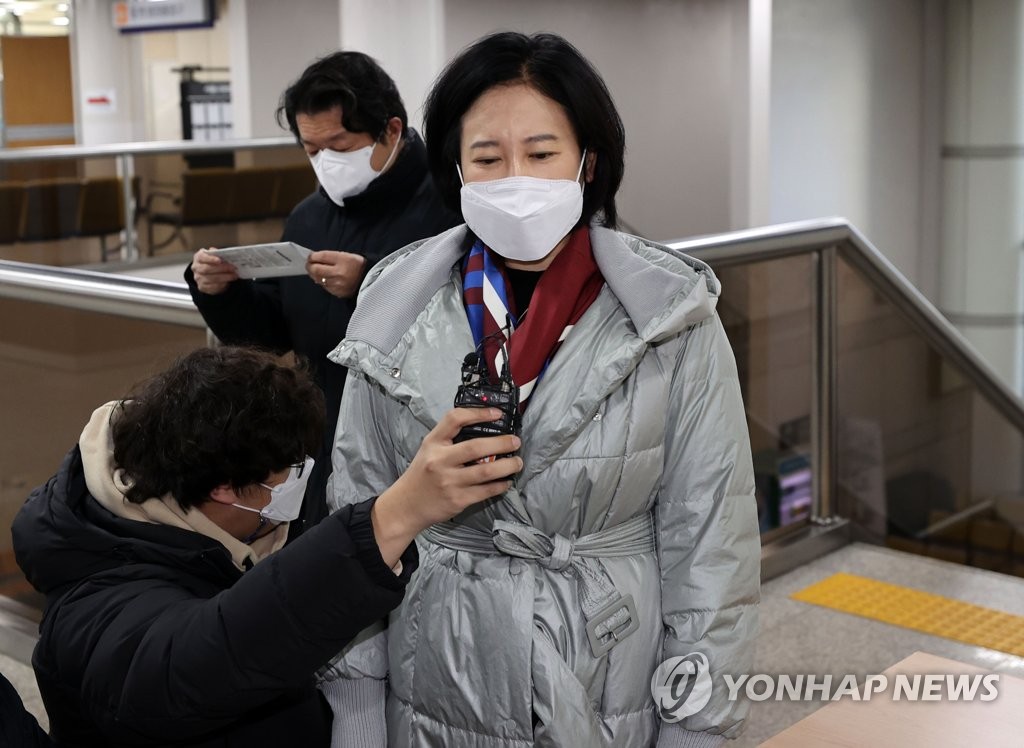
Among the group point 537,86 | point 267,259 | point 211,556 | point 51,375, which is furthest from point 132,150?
point 211,556

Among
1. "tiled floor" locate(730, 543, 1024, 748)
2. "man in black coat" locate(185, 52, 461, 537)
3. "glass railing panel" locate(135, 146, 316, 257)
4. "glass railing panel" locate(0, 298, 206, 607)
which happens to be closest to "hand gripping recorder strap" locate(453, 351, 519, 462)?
"man in black coat" locate(185, 52, 461, 537)

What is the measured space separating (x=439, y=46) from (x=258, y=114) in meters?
5.76

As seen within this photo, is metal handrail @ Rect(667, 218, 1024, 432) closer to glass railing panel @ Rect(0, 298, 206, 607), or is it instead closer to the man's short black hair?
the man's short black hair

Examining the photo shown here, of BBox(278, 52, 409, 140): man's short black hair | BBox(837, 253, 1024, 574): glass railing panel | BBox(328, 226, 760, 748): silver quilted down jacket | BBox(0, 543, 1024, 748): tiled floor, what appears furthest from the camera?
BBox(837, 253, 1024, 574): glass railing panel

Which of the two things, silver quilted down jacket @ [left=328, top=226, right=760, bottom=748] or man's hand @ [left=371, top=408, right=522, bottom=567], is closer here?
man's hand @ [left=371, top=408, right=522, bottom=567]

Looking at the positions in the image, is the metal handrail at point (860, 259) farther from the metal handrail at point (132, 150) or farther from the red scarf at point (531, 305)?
the metal handrail at point (132, 150)

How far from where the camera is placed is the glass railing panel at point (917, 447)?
4.57 m

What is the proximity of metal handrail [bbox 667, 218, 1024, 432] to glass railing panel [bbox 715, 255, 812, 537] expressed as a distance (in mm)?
77

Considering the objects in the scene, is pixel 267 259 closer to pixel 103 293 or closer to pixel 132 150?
pixel 103 293

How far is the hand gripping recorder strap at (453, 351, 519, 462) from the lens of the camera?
1428 mm

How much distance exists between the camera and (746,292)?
13.0 feet

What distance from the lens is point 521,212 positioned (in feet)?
5.81

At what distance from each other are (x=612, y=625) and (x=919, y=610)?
2.35m

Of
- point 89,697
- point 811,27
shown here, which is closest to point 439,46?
point 811,27
